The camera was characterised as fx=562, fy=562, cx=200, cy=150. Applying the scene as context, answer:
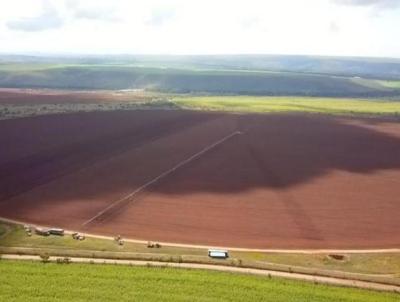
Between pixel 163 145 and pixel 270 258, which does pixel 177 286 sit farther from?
pixel 163 145

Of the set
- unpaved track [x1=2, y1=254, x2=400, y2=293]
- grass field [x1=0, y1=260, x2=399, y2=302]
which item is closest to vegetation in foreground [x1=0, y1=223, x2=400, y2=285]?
unpaved track [x1=2, y1=254, x2=400, y2=293]

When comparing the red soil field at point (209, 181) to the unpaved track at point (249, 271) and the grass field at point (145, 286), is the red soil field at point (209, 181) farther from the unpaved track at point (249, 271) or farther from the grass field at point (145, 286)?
the grass field at point (145, 286)

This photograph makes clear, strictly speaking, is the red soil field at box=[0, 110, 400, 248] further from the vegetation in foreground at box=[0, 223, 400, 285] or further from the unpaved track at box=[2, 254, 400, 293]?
the unpaved track at box=[2, 254, 400, 293]

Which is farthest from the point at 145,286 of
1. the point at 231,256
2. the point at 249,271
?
the point at 231,256

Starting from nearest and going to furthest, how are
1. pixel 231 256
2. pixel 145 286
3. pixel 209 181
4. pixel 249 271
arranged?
pixel 145 286, pixel 249 271, pixel 231 256, pixel 209 181

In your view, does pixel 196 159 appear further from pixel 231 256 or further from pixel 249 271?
pixel 249 271

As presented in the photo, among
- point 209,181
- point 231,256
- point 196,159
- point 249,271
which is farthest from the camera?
point 196,159
